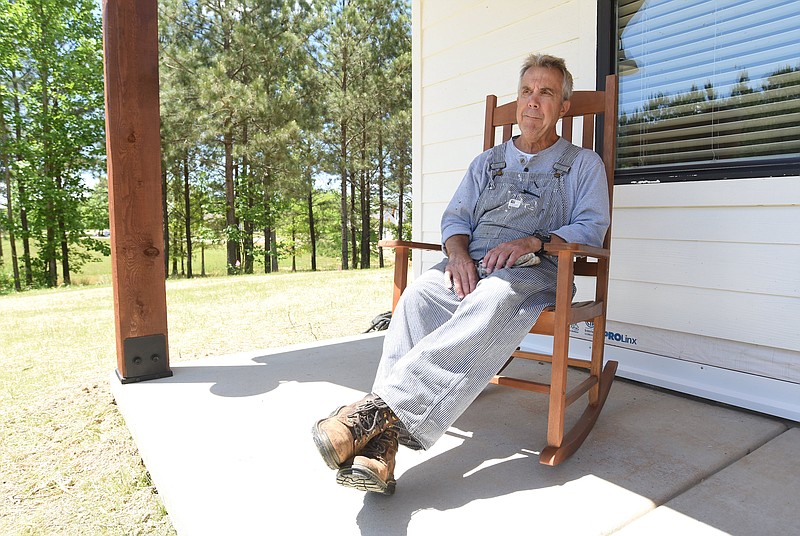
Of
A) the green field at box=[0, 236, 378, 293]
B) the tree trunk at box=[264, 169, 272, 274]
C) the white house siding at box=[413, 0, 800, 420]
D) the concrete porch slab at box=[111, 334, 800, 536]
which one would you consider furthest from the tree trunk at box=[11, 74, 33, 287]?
the white house siding at box=[413, 0, 800, 420]

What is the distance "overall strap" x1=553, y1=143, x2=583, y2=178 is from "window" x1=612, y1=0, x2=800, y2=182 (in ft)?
1.83

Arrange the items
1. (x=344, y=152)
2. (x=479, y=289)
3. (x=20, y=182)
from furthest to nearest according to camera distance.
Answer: (x=344, y=152)
(x=20, y=182)
(x=479, y=289)

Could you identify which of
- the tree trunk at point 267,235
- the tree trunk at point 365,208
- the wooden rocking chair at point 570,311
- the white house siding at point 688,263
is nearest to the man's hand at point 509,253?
the wooden rocking chair at point 570,311

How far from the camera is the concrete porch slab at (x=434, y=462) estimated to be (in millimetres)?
1284

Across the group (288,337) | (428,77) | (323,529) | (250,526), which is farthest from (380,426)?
(288,337)

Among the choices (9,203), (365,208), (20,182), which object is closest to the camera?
(20,182)

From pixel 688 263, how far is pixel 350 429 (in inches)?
62.1

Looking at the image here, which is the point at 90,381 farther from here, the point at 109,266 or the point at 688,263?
the point at 109,266

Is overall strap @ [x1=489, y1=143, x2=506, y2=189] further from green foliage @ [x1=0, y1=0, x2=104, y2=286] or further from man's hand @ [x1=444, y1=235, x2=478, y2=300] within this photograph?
green foliage @ [x1=0, y1=0, x2=104, y2=286]

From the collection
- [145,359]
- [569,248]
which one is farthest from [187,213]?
[569,248]

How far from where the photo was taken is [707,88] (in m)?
2.12

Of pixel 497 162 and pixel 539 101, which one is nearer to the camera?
pixel 539 101

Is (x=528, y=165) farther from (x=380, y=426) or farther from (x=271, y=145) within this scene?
(x=271, y=145)

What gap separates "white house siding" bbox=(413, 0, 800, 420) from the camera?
191 centimetres
